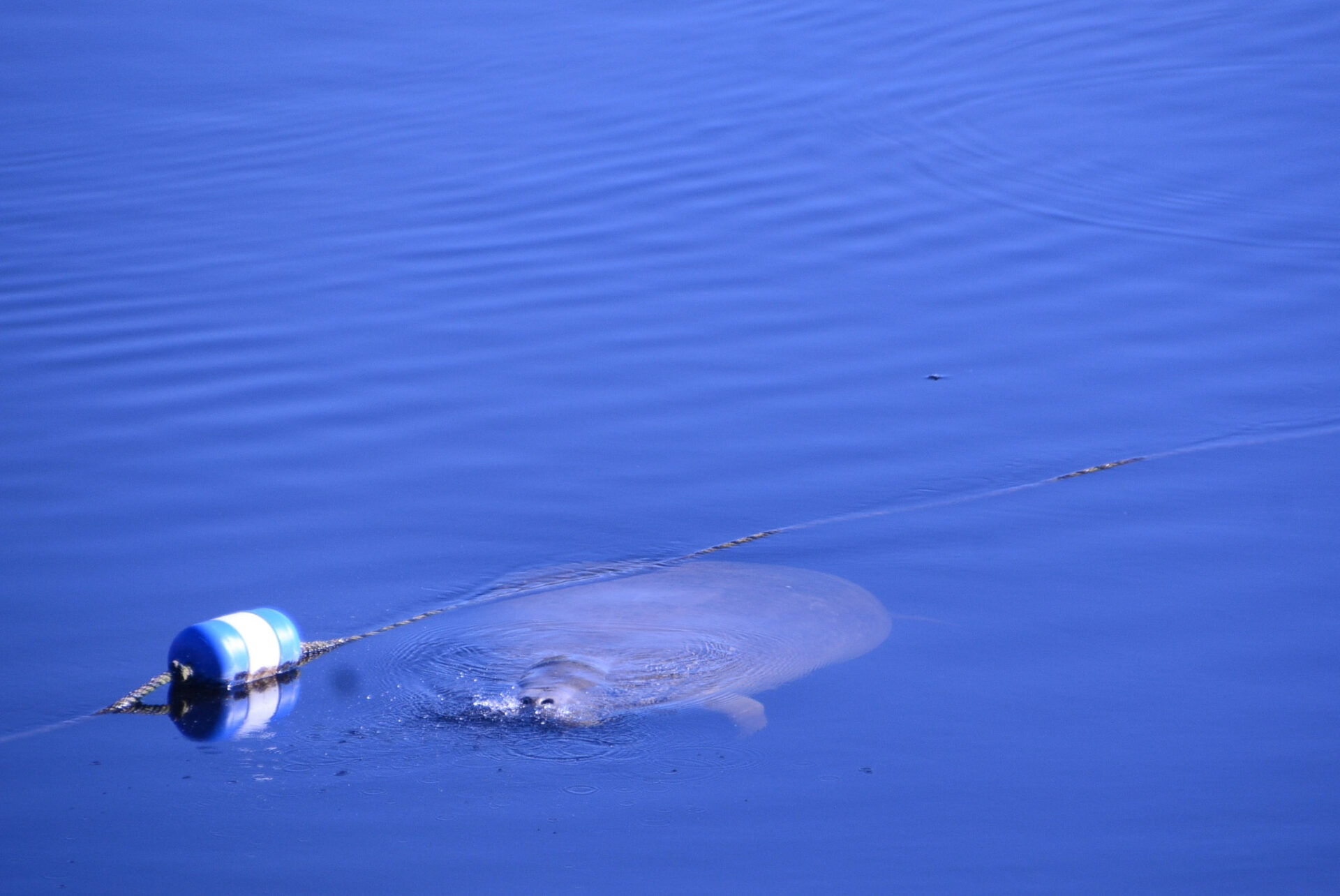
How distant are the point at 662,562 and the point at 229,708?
1.68m

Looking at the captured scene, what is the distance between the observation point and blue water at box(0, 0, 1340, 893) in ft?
12.6

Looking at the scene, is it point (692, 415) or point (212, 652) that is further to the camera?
point (692, 415)

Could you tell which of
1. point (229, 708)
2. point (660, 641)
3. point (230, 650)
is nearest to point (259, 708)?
point (229, 708)

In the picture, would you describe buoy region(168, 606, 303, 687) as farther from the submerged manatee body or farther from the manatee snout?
the manatee snout

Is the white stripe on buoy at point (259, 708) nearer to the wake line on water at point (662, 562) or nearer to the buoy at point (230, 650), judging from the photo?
the buoy at point (230, 650)

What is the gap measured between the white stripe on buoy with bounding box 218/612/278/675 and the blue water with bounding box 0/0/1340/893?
0.48 ft

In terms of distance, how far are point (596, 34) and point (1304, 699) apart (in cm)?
1023

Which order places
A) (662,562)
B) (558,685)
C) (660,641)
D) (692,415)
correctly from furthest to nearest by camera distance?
(692,415) → (662,562) → (660,641) → (558,685)

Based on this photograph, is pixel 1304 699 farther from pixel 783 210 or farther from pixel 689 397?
pixel 783 210

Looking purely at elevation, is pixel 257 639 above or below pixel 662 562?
below

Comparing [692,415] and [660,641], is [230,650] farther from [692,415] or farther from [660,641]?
[692,415]

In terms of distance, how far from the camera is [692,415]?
664cm

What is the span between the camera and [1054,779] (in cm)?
397

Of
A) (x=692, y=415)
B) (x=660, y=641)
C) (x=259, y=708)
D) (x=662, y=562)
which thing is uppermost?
(x=692, y=415)
